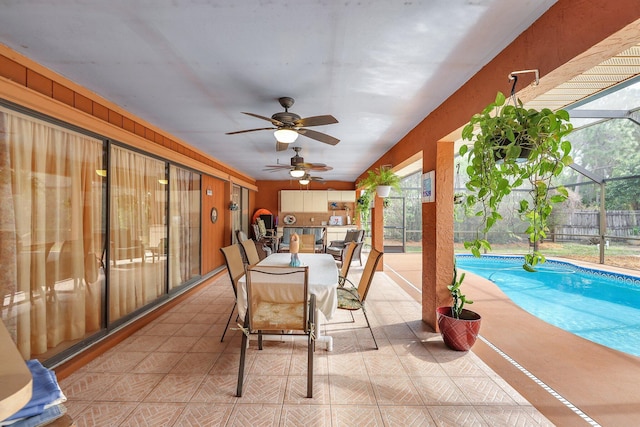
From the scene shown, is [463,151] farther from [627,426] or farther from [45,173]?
[45,173]

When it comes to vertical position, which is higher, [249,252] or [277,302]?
[249,252]

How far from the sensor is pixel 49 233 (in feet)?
7.45

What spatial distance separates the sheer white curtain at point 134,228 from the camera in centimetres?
305

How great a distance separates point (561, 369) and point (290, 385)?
2.36 metres

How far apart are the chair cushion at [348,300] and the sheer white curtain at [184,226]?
280 cm

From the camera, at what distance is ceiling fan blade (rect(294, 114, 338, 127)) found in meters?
2.36

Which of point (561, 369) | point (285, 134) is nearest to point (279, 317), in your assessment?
point (285, 134)

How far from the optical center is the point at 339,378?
7.64 feet

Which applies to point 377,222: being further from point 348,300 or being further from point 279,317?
point 279,317

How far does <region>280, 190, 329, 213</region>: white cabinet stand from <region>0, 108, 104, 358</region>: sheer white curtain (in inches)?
260

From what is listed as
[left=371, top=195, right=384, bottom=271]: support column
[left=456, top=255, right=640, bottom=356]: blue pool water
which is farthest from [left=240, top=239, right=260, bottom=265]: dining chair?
[left=456, top=255, right=640, bottom=356]: blue pool water

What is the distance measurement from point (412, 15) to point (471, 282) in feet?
17.3

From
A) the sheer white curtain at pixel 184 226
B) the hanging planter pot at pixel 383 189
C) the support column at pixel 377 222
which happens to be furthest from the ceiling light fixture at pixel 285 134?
the support column at pixel 377 222

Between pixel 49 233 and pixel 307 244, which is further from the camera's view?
pixel 307 244
